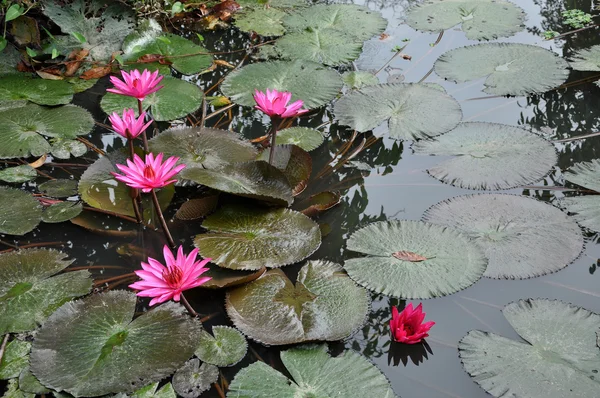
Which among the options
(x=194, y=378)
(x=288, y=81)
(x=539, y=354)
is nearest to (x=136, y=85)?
(x=288, y=81)

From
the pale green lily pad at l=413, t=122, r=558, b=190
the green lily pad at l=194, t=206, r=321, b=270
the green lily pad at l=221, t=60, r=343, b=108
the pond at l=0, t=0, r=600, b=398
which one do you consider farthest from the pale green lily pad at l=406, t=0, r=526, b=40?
the green lily pad at l=194, t=206, r=321, b=270

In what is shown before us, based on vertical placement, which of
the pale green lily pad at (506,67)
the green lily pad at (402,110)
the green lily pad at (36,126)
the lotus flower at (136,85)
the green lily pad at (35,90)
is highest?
the lotus flower at (136,85)

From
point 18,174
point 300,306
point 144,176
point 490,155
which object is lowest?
point 18,174

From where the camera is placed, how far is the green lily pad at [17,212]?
251 cm

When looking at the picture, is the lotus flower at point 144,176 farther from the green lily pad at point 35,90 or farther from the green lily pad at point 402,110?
the green lily pad at point 35,90

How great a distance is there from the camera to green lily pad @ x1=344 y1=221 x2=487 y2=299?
2215 mm

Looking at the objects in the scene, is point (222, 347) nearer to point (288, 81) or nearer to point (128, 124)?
point (128, 124)

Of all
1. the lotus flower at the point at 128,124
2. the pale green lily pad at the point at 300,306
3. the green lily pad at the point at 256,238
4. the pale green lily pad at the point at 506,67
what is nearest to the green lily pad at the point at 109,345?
the pale green lily pad at the point at 300,306

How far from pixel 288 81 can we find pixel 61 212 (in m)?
1.49

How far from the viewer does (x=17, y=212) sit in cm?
259

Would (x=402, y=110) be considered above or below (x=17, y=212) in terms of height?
above

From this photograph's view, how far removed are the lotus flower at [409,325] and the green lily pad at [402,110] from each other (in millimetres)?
1240

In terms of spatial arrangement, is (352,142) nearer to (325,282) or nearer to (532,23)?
(325,282)

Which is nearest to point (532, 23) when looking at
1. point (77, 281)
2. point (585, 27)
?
point (585, 27)
